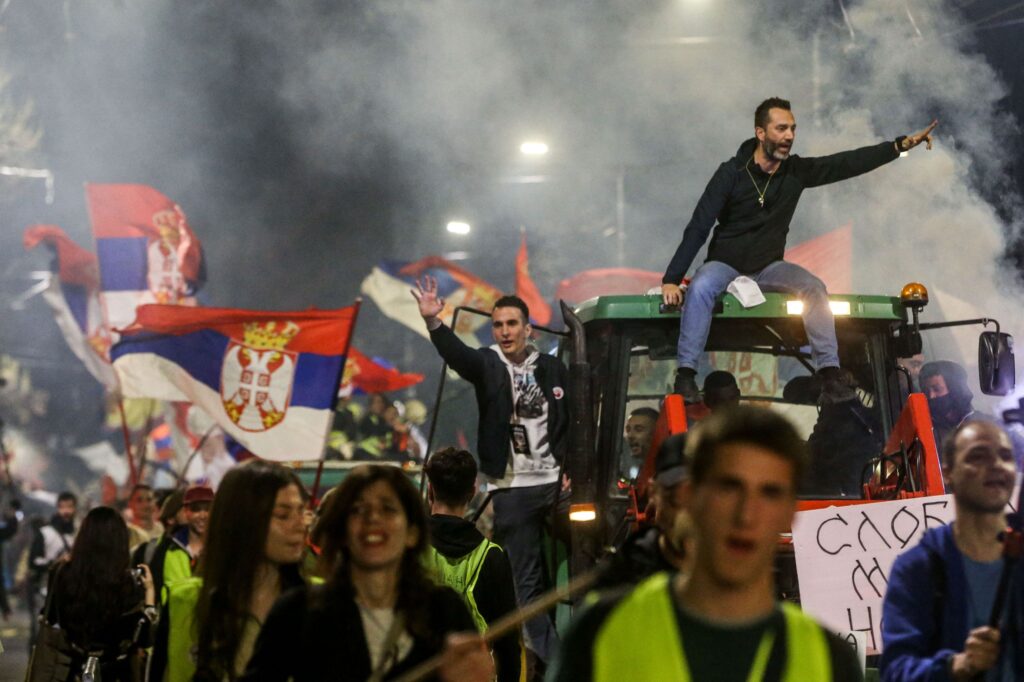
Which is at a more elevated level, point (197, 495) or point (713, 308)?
point (713, 308)

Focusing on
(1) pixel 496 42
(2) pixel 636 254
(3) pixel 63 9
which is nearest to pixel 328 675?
(1) pixel 496 42

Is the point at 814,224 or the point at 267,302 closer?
the point at 814,224

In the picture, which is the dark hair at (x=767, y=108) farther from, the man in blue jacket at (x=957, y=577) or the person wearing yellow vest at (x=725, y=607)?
the person wearing yellow vest at (x=725, y=607)

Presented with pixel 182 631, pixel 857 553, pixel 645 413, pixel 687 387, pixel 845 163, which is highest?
pixel 845 163

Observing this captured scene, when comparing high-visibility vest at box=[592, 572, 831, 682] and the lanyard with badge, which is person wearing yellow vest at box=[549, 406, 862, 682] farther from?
the lanyard with badge

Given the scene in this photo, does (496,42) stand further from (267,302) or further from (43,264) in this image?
(43,264)

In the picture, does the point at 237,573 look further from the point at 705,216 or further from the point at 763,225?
the point at 763,225

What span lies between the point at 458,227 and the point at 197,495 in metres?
25.2

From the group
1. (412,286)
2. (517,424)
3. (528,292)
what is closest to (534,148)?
(412,286)

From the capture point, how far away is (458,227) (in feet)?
107

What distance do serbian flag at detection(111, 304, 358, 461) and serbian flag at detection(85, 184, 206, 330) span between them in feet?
16.6

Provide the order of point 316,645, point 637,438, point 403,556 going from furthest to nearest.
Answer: point 637,438 < point 403,556 < point 316,645

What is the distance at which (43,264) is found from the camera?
50562 mm

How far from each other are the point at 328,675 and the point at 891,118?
10723mm
